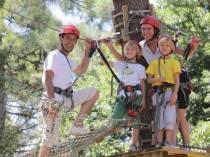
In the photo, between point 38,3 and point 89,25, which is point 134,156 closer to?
point 38,3

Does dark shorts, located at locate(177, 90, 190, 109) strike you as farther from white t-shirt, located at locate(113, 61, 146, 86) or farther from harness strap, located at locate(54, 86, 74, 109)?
harness strap, located at locate(54, 86, 74, 109)

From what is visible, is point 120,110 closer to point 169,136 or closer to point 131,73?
point 131,73

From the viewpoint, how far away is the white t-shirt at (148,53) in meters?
5.83

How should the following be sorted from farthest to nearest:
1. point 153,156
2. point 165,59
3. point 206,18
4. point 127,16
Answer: point 206,18 → point 127,16 → point 165,59 → point 153,156

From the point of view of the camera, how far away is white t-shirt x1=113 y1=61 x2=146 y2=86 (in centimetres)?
559

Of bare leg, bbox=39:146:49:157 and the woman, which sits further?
the woman

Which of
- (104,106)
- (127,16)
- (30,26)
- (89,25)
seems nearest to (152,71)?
(127,16)

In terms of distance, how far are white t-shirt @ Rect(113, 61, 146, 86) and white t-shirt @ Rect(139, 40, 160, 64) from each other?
0.21 m

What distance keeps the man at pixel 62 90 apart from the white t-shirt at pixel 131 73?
0.33 meters

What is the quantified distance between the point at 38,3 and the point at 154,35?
570 centimetres

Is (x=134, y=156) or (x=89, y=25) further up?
(x=89, y=25)

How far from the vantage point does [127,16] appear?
6410 mm

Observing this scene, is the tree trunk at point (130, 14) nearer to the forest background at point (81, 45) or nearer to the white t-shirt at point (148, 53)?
the white t-shirt at point (148, 53)

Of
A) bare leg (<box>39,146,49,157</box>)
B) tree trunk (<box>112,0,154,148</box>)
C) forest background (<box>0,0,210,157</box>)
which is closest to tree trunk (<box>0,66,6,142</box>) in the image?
forest background (<box>0,0,210,157</box>)
